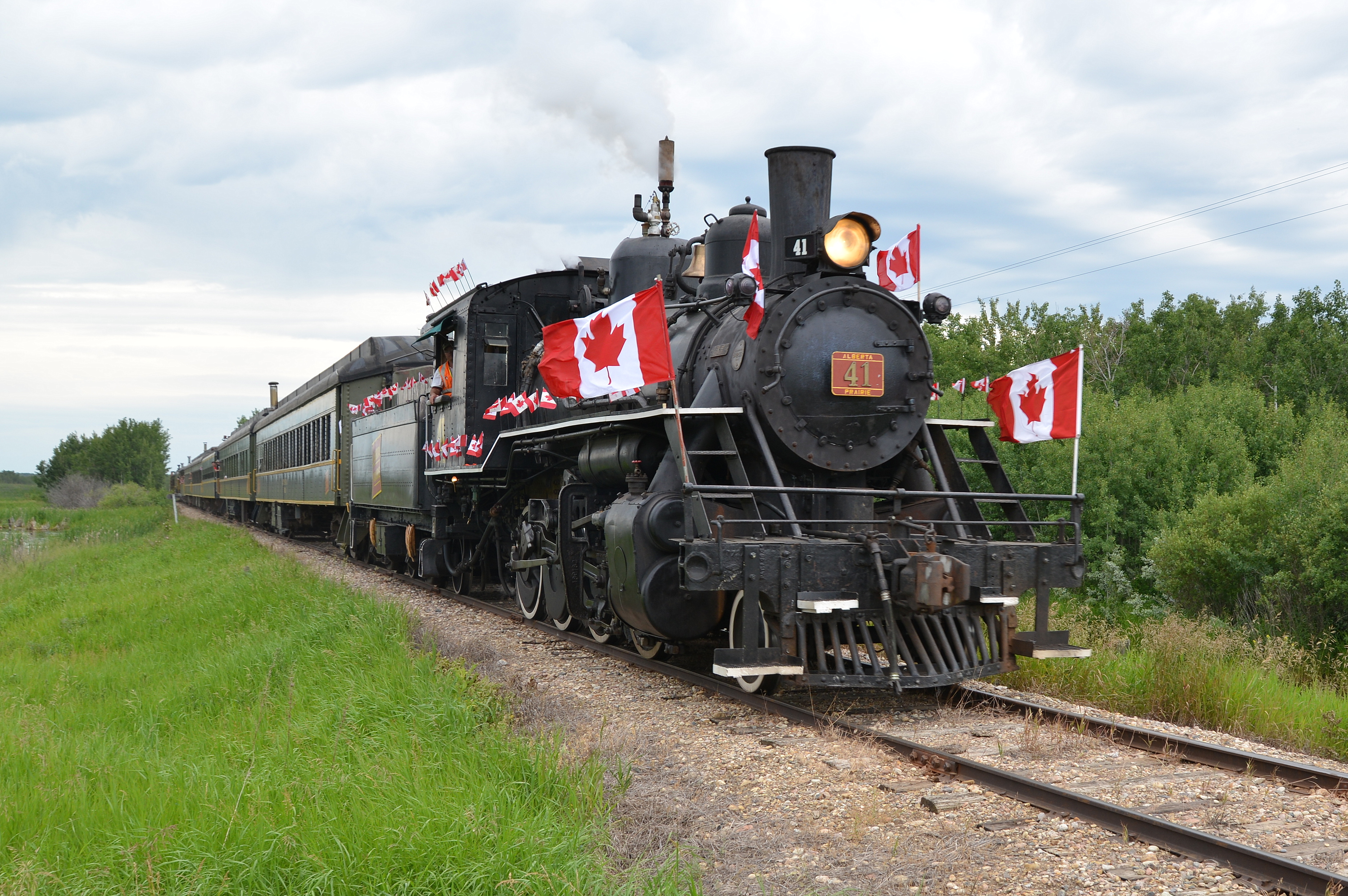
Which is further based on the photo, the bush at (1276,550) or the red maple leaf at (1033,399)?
the bush at (1276,550)

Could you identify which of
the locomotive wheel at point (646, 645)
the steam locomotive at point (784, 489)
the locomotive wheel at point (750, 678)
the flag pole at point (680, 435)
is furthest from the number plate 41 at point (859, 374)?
the locomotive wheel at point (646, 645)

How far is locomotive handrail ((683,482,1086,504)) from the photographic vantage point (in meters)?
5.80

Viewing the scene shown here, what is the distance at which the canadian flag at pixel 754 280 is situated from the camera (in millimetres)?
6430

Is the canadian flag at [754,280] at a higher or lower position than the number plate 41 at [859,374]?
higher

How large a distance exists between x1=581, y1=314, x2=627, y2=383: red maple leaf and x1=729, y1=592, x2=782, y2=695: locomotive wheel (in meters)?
1.76

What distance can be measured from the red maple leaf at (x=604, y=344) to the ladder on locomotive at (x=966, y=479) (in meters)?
2.20

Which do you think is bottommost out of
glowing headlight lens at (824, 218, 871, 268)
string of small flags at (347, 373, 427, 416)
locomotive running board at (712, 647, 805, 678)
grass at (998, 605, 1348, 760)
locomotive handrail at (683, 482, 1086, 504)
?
grass at (998, 605, 1348, 760)

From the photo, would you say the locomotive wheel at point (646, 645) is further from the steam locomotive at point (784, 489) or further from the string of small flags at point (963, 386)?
Result: the string of small flags at point (963, 386)

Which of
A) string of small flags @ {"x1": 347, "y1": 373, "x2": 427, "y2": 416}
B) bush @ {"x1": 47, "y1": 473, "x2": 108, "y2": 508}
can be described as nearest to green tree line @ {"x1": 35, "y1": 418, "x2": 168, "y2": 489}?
bush @ {"x1": 47, "y1": 473, "x2": 108, "y2": 508}

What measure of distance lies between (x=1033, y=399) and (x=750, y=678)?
325 centimetres

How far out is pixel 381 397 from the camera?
1576cm

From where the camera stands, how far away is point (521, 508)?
10555mm

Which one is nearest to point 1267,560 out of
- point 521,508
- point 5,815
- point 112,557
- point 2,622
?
point 521,508

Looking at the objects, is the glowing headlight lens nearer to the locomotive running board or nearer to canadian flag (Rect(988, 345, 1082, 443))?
canadian flag (Rect(988, 345, 1082, 443))
